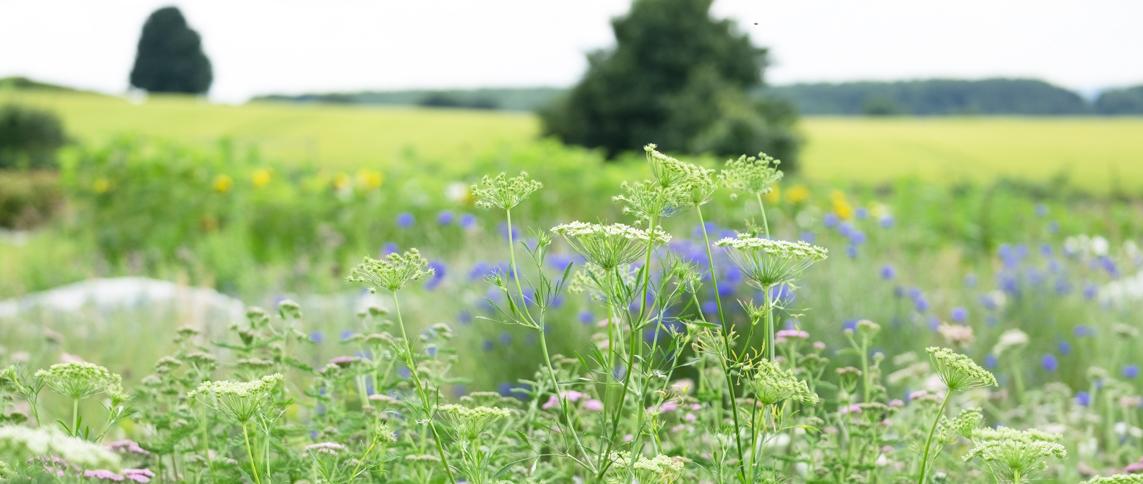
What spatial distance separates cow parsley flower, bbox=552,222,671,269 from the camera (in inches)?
A: 59.9

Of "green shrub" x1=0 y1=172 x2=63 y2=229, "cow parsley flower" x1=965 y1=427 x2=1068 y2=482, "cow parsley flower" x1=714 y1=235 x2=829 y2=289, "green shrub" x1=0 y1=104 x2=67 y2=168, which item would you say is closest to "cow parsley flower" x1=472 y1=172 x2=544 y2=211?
"cow parsley flower" x1=714 y1=235 x2=829 y2=289

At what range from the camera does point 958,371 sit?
5.39ft

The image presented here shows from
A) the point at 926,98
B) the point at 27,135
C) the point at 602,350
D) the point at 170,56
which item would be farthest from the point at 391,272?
the point at 926,98

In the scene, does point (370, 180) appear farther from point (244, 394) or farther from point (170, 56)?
point (170, 56)

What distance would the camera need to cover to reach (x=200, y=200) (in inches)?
414

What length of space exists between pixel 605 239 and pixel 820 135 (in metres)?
44.1

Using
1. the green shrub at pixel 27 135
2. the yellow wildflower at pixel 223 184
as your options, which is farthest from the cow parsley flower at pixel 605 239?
the green shrub at pixel 27 135

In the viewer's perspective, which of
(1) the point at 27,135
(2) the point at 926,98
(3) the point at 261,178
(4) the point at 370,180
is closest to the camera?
(4) the point at 370,180

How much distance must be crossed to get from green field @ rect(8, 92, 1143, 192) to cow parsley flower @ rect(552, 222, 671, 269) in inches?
1150

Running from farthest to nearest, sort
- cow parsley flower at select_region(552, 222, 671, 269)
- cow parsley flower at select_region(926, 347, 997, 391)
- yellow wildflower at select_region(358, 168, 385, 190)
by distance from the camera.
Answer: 1. yellow wildflower at select_region(358, 168, 385, 190)
2. cow parsley flower at select_region(926, 347, 997, 391)
3. cow parsley flower at select_region(552, 222, 671, 269)

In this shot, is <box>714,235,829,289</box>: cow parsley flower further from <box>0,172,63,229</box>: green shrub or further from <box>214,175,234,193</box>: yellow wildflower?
<box>0,172,63,229</box>: green shrub

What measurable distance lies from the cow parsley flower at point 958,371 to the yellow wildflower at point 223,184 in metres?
9.30

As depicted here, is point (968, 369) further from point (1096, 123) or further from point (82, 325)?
point (1096, 123)

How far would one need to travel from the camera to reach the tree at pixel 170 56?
59031 mm
